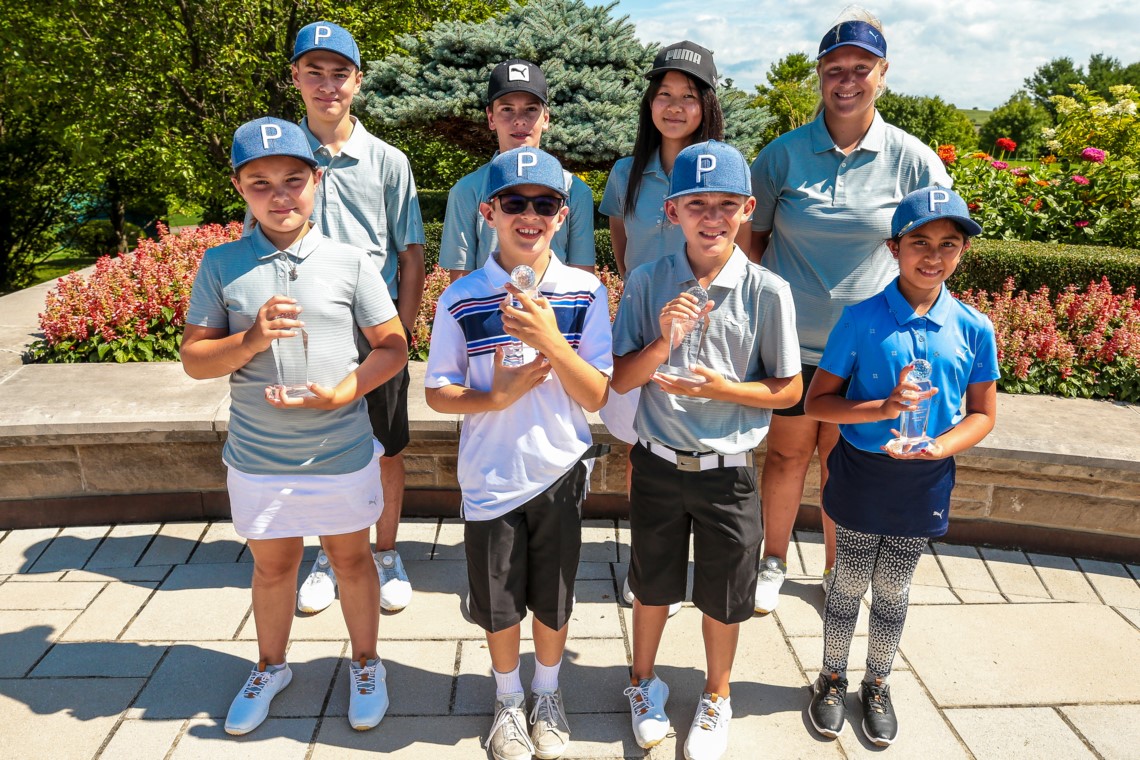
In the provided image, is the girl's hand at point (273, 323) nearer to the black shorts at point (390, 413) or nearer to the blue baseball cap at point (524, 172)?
the blue baseball cap at point (524, 172)

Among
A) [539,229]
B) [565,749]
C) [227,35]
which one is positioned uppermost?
[227,35]

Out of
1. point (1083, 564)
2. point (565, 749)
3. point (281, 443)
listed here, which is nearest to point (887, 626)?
point (565, 749)

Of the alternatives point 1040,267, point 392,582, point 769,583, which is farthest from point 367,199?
point 1040,267

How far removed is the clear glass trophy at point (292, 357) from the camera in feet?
8.06

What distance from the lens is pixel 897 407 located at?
2311mm

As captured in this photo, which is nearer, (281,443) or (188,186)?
(281,443)

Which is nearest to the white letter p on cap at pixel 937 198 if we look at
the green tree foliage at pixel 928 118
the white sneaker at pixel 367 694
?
the white sneaker at pixel 367 694

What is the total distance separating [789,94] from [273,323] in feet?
76.1

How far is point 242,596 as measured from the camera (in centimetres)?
354

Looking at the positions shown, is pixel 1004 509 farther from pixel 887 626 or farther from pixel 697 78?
pixel 697 78

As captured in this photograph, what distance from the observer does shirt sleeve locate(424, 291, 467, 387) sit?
2.40 metres

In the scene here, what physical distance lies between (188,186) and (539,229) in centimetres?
896

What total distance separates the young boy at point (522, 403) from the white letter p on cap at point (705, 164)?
15.5 inches

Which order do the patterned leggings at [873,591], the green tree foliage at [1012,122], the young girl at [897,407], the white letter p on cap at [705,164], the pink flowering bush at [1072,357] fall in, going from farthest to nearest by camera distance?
the green tree foliage at [1012,122] → the pink flowering bush at [1072,357] → the patterned leggings at [873,591] → the young girl at [897,407] → the white letter p on cap at [705,164]
